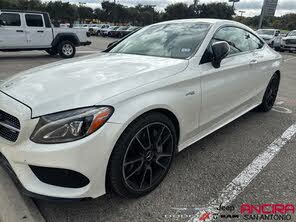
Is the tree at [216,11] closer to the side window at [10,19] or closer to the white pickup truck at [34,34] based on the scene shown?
the white pickup truck at [34,34]

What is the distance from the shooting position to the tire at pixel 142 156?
2062mm

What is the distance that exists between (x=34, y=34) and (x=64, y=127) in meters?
10.2

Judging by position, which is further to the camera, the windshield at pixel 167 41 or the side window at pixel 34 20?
the side window at pixel 34 20

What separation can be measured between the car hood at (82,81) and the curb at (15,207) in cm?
84

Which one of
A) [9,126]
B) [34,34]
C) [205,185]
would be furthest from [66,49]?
[205,185]

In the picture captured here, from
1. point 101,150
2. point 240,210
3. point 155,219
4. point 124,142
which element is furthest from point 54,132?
point 240,210

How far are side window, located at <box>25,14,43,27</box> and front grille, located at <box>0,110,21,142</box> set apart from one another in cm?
977

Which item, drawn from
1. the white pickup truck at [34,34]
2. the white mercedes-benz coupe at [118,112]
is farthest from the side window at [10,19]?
the white mercedes-benz coupe at [118,112]

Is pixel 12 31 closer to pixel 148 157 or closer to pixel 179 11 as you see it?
pixel 148 157

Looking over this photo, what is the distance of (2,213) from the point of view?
7.02 feet

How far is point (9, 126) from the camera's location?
6.57 ft

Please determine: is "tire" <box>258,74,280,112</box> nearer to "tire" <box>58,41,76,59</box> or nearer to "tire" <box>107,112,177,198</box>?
"tire" <box>107,112,177,198</box>

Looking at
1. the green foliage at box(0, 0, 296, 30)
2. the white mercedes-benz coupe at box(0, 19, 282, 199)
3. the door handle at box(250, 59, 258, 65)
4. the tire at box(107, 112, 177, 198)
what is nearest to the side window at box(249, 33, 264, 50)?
the door handle at box(250, 59, 258, 65)

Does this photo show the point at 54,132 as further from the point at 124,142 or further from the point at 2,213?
the point at 2,213
